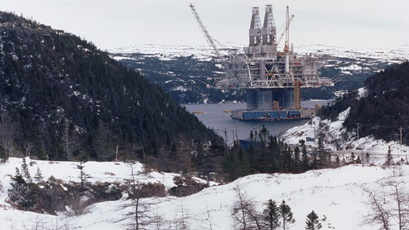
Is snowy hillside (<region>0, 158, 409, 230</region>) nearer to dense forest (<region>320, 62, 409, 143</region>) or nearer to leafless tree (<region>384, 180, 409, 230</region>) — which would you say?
leafless tree (<region>384, 180, 409, 230</region>)

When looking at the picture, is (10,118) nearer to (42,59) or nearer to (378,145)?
(42,59)

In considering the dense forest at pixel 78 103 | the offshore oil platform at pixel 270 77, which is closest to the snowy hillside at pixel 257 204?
the dense forest at pixel 78 103

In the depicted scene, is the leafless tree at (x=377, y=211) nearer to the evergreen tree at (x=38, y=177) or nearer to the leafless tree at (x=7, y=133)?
the evergreen tree at (x=38, y=177)

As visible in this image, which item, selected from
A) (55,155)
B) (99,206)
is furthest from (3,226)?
(55,155)

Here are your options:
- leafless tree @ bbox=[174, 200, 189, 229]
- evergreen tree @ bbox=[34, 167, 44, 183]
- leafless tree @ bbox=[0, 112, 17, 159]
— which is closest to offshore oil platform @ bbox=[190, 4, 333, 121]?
leafless tree @ bbox=[0, 112, 17, 159]

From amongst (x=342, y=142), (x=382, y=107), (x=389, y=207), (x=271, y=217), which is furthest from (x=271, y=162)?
(x=271, y=217)

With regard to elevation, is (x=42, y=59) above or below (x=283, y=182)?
above

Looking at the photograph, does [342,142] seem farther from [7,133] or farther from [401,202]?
[401,202]
